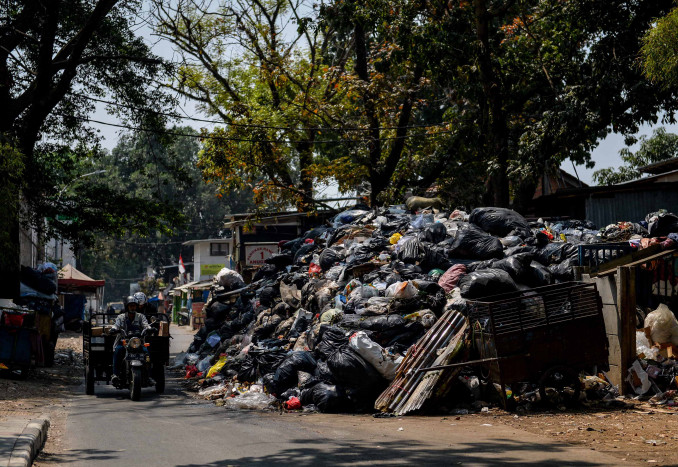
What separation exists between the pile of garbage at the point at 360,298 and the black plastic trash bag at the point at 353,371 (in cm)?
1

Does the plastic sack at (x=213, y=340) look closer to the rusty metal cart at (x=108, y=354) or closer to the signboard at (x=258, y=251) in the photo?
the rusty metal cart at (x=108, y=354)

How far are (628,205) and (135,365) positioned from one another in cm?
1524

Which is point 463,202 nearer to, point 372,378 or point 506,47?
point 506,47

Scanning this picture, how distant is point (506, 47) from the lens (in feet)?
72.6

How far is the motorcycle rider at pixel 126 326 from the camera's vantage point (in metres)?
11.7

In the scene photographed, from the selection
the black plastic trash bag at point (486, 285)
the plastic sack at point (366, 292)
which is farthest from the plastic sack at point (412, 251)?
the black plastic trash bag at point (486, 285)

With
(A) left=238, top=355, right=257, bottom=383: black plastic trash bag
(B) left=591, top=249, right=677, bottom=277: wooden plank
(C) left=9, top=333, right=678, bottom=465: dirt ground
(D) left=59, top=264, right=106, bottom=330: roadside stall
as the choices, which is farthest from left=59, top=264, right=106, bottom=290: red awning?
(B) left=591, top=249, right=677, bottom=277: wooden plank

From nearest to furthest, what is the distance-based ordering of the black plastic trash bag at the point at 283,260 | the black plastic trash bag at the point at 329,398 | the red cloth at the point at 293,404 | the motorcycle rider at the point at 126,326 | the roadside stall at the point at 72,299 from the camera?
the black plastic trash bag at the point at 329,398 → the red cloth at the point at 293,404 → the motorcycle rider at the point at 126,326 → the black plastic trash bag at the point at 283,260 → the roadside stall at the point at 72,299

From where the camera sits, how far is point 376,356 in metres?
10.0

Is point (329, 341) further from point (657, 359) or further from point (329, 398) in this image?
point (657, 359)

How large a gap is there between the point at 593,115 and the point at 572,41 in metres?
2.77

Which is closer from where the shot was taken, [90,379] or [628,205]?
[90,379]

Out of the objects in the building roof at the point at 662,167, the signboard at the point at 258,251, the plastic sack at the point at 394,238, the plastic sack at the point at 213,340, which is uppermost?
the building roof at the point at 662,167

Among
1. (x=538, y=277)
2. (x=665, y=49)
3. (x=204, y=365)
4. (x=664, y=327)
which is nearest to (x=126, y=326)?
(x=204, y=365)
